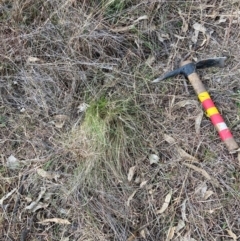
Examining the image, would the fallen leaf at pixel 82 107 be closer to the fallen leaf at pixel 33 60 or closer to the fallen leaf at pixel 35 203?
the fallen leaf at pixel 33 60

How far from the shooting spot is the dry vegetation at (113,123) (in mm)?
2637

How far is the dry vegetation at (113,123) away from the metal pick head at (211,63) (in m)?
0.04

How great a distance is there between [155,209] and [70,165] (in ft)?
1.98

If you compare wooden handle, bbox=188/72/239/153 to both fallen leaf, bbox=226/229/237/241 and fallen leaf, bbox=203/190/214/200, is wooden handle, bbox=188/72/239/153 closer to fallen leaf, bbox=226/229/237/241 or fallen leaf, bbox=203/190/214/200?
fallen leaf, bbox=203/190/214/200

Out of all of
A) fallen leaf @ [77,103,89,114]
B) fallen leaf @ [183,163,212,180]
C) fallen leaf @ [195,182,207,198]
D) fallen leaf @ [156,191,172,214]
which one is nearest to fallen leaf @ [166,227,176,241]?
fallen leaf @ [156,191,172,214]

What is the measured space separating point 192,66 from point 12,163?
1.34m

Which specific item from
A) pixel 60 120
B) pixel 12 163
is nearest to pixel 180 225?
pixel 60 120

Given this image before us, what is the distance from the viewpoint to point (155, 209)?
2643 millimetres

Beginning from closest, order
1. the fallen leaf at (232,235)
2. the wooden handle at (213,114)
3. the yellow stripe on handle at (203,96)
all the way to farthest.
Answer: the fallen leaf at (232,235), the wooden handle at (213,114), the yellow stripe on handle at (203,96)

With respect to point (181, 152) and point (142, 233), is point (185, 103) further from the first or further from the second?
point (142, 233)

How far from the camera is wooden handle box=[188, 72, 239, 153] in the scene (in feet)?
8.75

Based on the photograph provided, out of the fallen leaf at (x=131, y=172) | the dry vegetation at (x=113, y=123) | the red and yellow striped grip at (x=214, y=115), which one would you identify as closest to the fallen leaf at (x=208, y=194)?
the dry vegetation at (x=113, y=123)

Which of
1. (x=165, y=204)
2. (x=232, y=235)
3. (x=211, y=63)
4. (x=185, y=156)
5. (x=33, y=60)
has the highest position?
(x=33, y=60)

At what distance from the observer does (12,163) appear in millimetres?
2768
